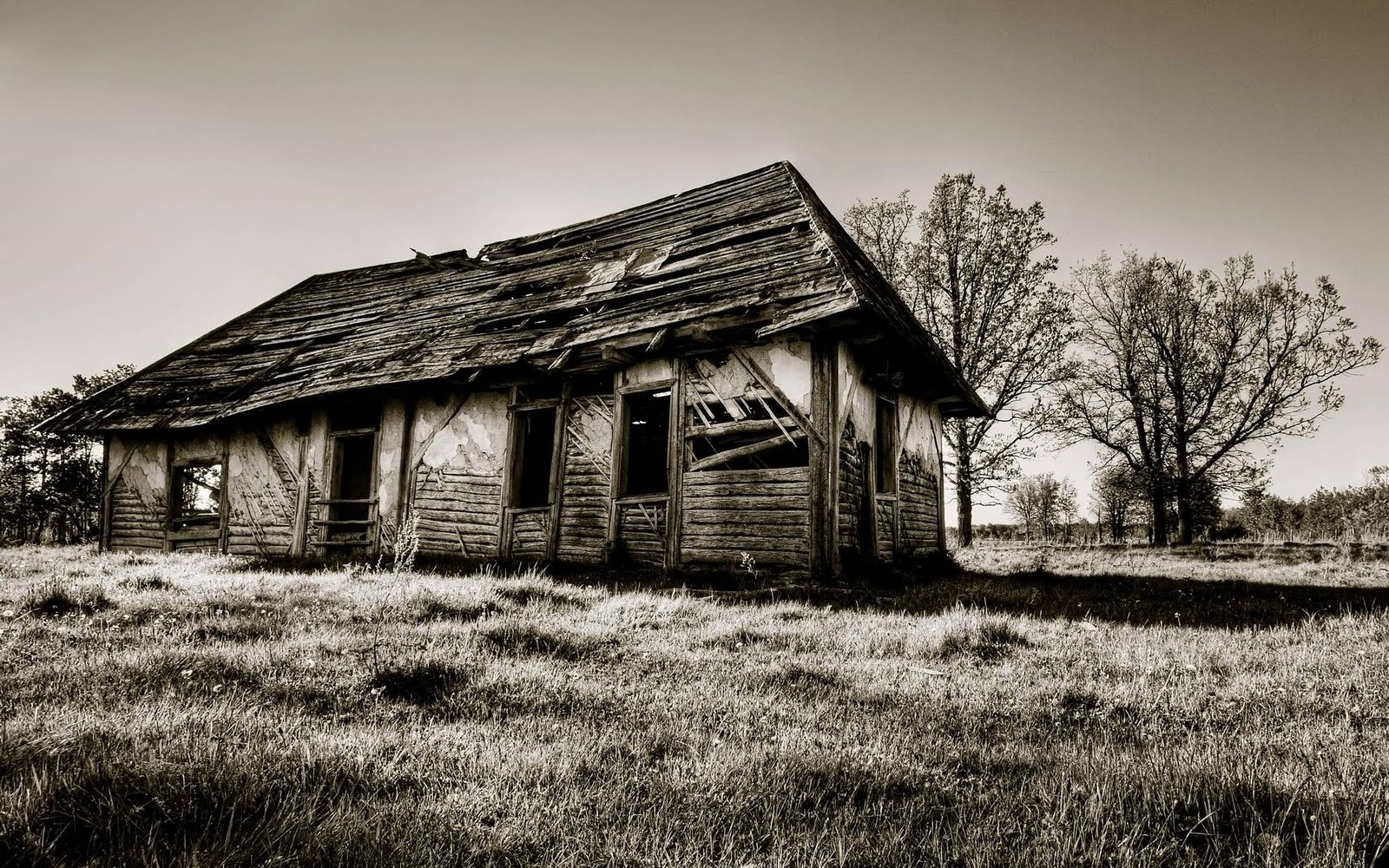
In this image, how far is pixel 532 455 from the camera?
44.9 ft

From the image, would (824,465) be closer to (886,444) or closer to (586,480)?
(886,444)

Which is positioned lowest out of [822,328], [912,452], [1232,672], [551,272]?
[1232,672]

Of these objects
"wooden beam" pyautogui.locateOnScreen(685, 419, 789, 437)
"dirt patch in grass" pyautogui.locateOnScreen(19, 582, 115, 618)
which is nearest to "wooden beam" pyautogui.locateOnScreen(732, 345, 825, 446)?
"wooden beam" pyautogui.locateOnScreen(685, 419, 789, 437)

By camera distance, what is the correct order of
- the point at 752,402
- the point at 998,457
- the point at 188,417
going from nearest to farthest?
the point at 752,402, the point at 188,417, the point at 998,457

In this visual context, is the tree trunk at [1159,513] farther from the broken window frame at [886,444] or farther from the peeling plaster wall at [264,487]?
the peeling plaster wall at [264,487]

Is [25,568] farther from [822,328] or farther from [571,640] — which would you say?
[822,328]

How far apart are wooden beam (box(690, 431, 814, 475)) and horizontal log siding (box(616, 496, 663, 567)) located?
31 cm

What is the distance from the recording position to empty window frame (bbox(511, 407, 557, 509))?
11.3 meters

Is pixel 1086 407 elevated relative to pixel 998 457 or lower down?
elevated

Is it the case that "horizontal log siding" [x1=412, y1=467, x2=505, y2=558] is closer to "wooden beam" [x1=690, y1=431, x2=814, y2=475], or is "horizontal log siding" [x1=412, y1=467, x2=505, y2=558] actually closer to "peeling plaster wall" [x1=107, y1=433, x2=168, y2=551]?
"wooden beam" [x1=690, y1=431, x2=814, y2=475]

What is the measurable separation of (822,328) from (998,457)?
11.9 metres

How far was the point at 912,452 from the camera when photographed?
12320 millimetres

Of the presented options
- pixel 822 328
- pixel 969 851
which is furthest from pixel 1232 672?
pixel 822 328

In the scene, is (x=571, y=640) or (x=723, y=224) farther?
(x=723, y=224)
